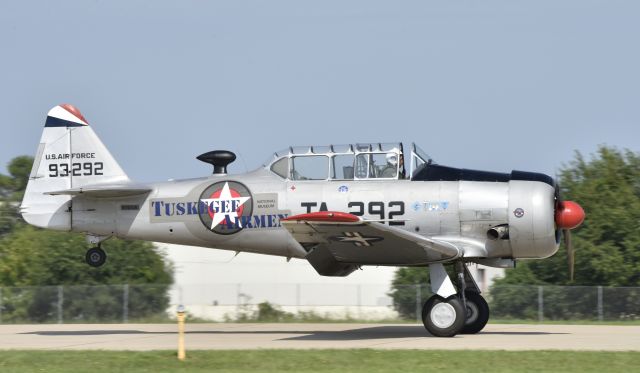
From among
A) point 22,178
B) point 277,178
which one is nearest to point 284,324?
point 277,178

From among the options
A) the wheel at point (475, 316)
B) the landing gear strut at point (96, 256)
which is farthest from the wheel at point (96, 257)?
the wheel at point (475, 316)

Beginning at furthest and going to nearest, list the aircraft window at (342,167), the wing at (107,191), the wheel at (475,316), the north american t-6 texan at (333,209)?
the wing at (107,191) → the wheel at (475,316) → the aircraft window at (342,167) → the north american t-6 texan at (333,209)

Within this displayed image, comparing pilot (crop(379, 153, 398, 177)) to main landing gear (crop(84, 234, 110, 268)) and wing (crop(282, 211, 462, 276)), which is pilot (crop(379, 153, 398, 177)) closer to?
wing (crop(282, 211, 462, 276))

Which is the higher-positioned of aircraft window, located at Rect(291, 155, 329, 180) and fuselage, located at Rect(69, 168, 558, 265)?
aircraft window, located at Rect(291, 155, 329, 180)

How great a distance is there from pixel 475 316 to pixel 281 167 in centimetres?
451

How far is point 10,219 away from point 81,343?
36847mm

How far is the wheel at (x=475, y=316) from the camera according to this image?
18688mm

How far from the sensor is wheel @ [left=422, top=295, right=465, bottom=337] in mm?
17453

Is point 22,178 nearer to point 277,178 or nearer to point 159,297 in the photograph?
point 159,297

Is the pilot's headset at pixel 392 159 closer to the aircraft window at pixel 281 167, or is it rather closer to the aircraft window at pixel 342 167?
the aircraft window at pixel 342 167

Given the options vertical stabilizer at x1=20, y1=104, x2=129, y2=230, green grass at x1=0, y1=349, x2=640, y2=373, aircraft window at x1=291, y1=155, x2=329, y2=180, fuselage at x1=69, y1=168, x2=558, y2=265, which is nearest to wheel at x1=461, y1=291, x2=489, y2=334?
fuselage at x1=69, y1=168, x2=558, y2=265

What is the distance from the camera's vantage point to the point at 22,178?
243ft

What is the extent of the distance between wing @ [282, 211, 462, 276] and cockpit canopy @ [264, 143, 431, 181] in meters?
1.44

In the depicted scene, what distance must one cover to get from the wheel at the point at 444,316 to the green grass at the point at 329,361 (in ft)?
7.94
